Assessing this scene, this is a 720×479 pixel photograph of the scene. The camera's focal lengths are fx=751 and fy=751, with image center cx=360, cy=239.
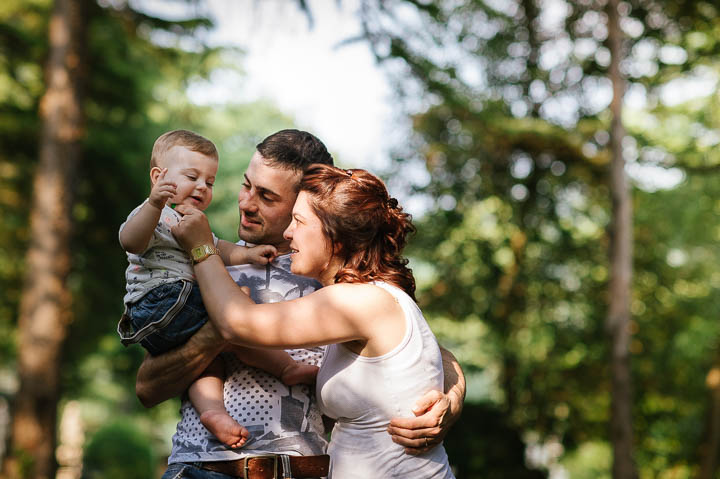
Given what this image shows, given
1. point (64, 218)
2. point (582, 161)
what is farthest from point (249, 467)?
point (582, 161)

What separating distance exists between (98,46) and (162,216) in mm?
13553

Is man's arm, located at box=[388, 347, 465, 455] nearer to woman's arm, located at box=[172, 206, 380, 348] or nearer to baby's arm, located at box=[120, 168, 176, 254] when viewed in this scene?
woman's arm, located at box=[172, 206, 380, 348]

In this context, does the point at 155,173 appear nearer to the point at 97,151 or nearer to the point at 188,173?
the point at 188,173

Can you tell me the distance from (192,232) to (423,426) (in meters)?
0.89

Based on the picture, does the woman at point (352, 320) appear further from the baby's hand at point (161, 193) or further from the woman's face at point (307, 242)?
the baby's hand at point (161, 193)

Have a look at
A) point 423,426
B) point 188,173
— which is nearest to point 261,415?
point 423,426

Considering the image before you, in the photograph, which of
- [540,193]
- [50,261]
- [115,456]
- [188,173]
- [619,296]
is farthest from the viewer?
[115,456]

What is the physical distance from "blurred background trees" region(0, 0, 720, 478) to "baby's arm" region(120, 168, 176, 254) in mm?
10969

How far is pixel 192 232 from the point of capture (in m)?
2.25

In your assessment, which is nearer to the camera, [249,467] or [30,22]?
[249,467]

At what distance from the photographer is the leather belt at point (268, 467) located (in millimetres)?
2126

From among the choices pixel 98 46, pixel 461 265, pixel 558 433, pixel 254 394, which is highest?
pixel 98 46

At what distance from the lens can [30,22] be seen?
16531mm

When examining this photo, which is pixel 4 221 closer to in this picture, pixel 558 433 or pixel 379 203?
pixel 558 433
